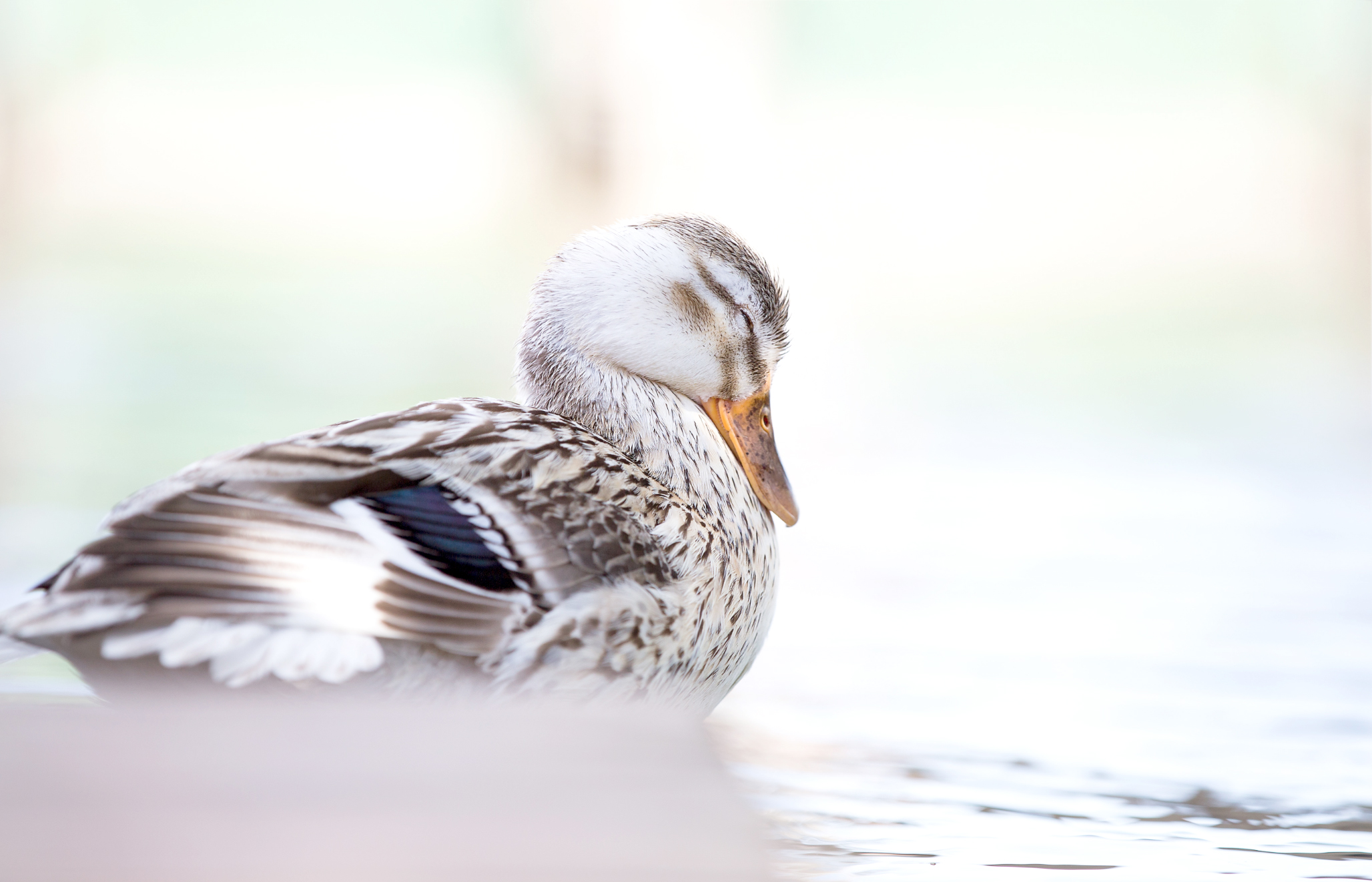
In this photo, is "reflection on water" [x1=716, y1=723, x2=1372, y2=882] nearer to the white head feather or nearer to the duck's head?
the duck's head

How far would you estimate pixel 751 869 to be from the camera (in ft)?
6.74

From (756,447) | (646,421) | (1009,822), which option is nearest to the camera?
(1009,822)

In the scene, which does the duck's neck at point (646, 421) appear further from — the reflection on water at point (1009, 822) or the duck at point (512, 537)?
the reflection on water at point (1009, 822)

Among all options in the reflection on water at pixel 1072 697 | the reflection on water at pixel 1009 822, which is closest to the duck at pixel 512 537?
the reflection on water at pixel 1009 822

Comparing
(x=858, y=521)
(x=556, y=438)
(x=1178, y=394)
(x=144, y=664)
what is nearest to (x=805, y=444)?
(x=858, y=521)

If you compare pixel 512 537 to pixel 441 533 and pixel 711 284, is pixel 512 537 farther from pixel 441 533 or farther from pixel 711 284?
pixel 711 284

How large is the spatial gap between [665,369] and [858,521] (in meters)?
2.79

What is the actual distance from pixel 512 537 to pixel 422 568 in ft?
0.48

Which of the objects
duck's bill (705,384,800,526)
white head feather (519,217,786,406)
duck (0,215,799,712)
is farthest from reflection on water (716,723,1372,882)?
white head feather (519,217,786,406)

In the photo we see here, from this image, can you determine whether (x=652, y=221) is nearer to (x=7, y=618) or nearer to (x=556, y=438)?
(x=556, y=438)

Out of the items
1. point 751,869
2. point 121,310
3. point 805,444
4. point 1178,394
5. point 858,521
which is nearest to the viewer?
point 751,869

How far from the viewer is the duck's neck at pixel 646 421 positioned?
8.78 feet

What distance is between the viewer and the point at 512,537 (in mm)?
2182

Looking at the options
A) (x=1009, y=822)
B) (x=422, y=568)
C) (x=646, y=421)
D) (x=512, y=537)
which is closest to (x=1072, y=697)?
(x=1009, y=822)
